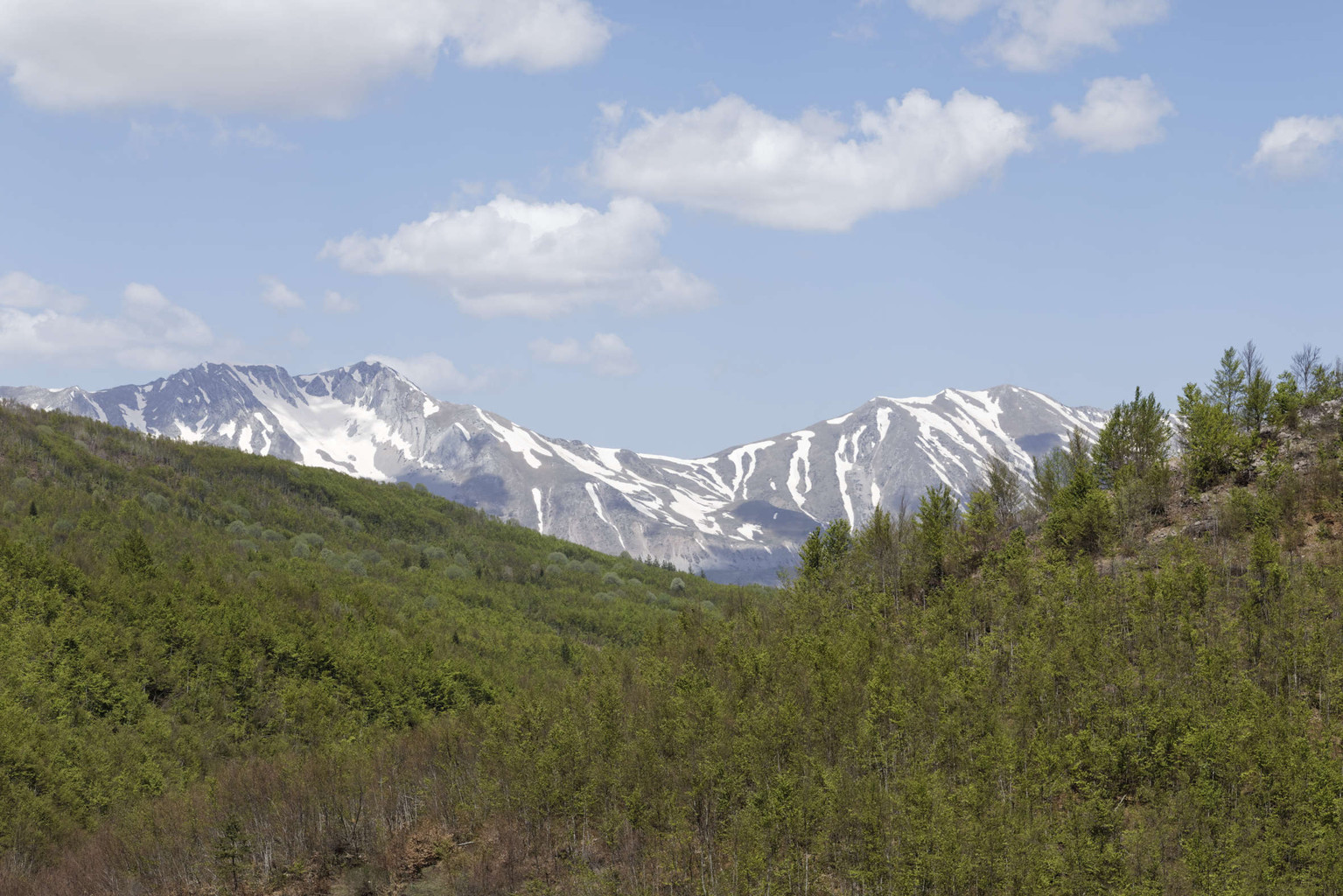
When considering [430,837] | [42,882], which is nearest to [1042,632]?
[430,837]

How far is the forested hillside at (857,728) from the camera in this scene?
160ft

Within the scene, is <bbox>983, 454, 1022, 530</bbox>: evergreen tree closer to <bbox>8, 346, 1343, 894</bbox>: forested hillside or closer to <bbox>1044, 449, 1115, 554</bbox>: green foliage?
<bbox>8, 346, 1343, 894</bbox>: forested hillside

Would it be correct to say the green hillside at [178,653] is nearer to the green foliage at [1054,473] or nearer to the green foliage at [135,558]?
the green foliage at [135,558]

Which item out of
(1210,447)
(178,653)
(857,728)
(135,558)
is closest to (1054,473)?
(1210,447)

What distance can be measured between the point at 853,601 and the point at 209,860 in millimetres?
52673

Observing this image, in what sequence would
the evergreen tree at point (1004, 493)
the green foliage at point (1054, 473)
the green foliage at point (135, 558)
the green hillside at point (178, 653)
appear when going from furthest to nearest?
the green foliage at point (135, 558), the green foliage at point (1054, 473), the evergreen tree at point (1004, 493), the green hillside at point (178, 653)

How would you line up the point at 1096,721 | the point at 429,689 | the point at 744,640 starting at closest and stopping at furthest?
the point at 1096,721 → the point at 744,640 → the point at 429,689

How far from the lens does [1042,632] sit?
217 feet

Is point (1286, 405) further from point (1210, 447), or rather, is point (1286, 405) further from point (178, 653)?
point (178, 653)

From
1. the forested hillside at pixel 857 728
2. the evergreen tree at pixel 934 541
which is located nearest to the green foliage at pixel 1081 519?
the forested hillside at pixel 857 728

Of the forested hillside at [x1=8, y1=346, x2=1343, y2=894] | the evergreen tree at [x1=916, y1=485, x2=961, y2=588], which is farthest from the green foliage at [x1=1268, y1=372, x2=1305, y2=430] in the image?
the evergreen tree at [x1=916, y1=485, x2=961, y2=588]

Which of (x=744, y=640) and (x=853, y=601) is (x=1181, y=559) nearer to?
(x=853, y=601)

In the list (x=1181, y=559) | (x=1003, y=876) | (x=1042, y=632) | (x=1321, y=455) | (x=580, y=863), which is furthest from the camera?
(x=1321, y=455)

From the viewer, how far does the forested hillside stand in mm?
48781
